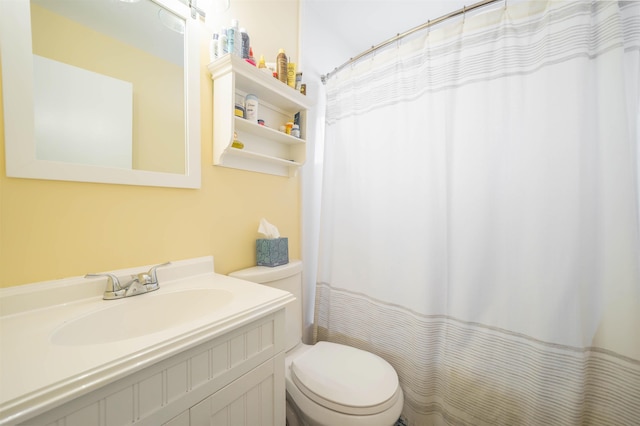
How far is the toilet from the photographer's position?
917 mm

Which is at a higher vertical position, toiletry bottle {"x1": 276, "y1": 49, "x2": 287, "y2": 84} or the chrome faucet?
toiletry bottle {"x1": 276, "y1": 49, "x2": 287, "y2": 84}

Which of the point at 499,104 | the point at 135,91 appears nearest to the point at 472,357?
the point at 499,104

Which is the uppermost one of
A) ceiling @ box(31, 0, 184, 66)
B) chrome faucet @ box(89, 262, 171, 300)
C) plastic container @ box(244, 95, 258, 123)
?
ceiling @ box(31, 0, 184, 66)

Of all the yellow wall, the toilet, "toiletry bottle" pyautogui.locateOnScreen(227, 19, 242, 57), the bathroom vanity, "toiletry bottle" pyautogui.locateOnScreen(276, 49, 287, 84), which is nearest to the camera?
the bathroom vanity

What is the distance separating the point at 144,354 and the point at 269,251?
77 cm

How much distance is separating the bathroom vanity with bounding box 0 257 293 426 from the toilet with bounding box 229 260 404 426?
18cm

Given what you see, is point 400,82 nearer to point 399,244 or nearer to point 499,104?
point 499,104

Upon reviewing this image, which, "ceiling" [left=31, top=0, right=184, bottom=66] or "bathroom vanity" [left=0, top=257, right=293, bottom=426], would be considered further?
"ceiling" [left=31, top=0, right=184, bottom=66]

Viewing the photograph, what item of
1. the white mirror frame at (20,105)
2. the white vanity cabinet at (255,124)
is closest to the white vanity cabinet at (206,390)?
the white mirror frame at (20,105)

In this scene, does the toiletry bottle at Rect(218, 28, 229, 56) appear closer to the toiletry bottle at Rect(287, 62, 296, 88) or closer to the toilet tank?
the toiletry bottle at Rect(287, 62, 296, 88)

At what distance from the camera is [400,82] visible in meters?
1.36

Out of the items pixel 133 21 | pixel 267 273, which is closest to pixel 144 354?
pixel 267 273

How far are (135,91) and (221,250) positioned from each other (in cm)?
73

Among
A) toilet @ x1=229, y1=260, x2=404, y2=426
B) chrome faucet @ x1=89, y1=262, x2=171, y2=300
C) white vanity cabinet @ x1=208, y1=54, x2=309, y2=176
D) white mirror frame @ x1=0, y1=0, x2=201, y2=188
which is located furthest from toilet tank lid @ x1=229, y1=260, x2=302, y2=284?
white mirror frame @ x1=0, y1=0, x2=201, y2=188
